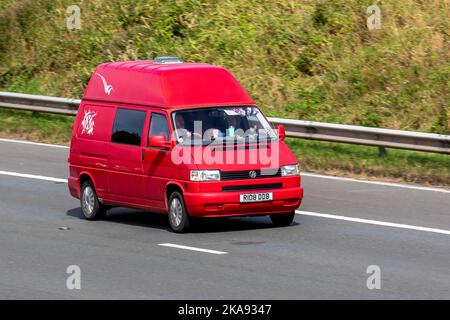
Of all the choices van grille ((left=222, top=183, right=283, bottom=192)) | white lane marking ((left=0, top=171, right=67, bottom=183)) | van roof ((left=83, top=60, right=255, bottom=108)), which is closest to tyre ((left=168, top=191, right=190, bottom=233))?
van grille ((left=222, top=183, right=283, bottom=192))

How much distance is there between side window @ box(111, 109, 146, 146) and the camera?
650 inches

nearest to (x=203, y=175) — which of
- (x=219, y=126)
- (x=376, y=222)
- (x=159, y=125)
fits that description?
(x=219, y=126)

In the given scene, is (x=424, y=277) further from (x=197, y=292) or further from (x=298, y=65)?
(x=298, y=65)

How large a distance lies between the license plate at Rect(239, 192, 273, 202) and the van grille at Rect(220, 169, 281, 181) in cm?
23

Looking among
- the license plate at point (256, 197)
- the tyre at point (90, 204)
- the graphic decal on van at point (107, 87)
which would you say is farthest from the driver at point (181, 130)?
the tyre at point (90, 204)

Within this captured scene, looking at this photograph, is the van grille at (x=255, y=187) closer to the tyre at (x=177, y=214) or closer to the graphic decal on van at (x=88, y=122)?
the tyre at (x=177, y=214)

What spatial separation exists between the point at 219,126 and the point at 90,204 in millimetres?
2485

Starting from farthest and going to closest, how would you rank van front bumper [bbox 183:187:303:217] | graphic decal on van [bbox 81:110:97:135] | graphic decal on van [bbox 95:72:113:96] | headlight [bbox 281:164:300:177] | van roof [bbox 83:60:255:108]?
graphic decal on van [bbox 81:110:97:135] → graphic decal on van [bbox 95:72:113:96] → van roof [bbox 83:60:255:108] → headlight [bbox 281:164:300:177] → van front bumper [bbox 183:187:303:217]

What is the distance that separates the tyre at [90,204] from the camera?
17281 millimetres

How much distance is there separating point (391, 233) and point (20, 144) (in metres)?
11.4

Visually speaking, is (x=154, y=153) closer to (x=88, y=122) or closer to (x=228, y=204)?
(x=228, y=204)

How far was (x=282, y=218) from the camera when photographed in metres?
16.2

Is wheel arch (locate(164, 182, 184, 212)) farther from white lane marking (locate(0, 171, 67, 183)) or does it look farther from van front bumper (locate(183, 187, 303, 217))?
white lane marking (locate(0, 171, 67, 183))
